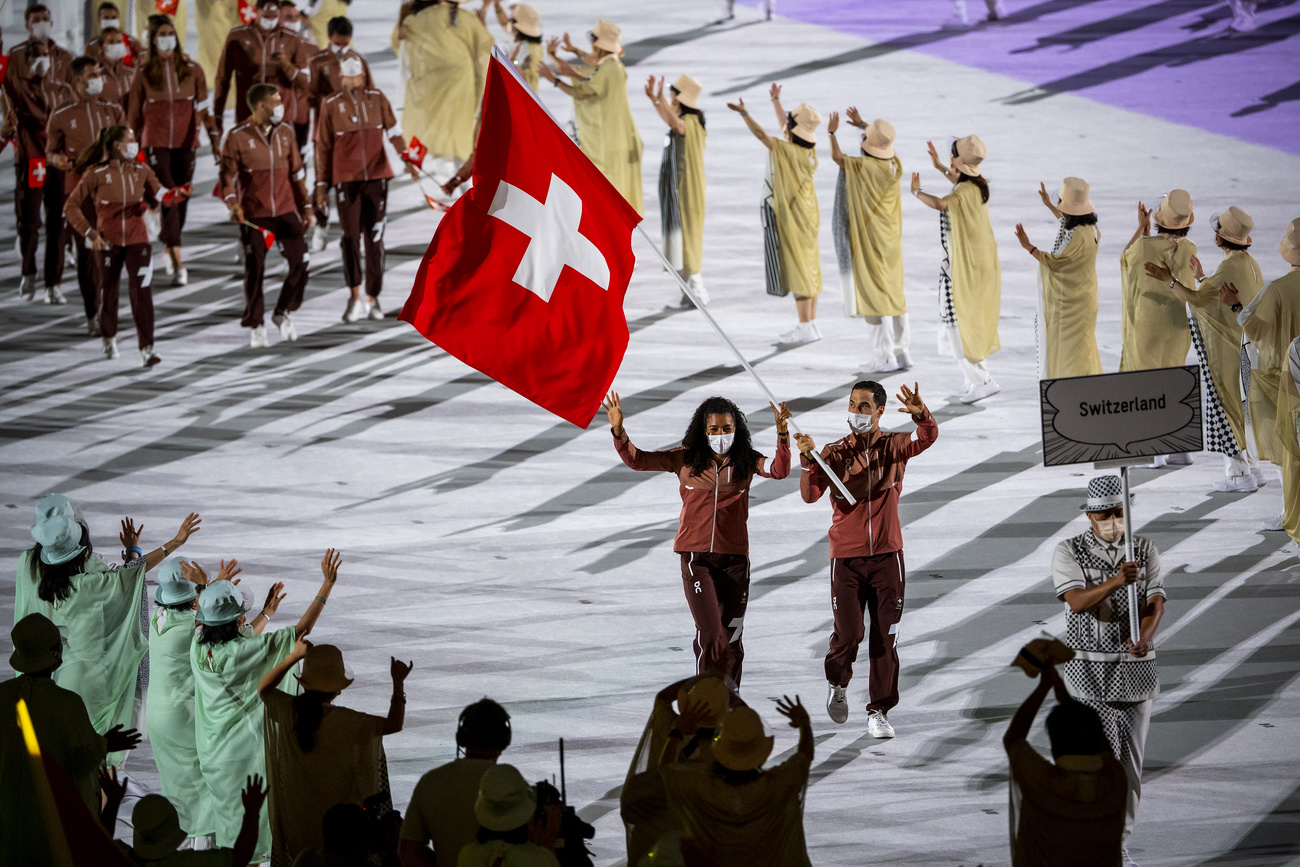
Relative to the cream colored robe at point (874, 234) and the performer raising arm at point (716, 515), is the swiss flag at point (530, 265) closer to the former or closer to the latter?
the performer raising arm at point (716, 515)

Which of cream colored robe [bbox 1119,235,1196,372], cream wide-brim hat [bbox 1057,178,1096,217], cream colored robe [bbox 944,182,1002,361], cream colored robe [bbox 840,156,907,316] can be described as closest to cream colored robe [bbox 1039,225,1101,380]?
cream wide-brim hat [bbox 1057,178,1096,217]

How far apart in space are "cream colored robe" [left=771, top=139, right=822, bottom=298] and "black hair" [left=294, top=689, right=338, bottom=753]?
867 cm

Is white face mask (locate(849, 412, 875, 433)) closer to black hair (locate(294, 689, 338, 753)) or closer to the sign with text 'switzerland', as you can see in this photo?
the sign with text 'switzerland'

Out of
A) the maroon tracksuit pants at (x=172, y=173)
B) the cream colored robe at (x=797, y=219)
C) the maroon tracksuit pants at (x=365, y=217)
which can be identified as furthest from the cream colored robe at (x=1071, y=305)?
the maroon tracksuit pants at (x=172, y=173)

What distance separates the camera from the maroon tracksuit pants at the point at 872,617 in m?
7.75

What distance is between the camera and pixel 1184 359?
11.4m

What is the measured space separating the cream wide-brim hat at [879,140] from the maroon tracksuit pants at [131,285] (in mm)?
5787

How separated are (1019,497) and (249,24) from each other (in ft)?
30.0

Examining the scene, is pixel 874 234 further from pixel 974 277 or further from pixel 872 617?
pixel 872 617

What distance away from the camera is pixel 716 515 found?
25.6 ft

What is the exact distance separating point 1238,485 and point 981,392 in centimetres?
232

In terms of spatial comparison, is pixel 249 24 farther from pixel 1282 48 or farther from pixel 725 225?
pixel 1282 48

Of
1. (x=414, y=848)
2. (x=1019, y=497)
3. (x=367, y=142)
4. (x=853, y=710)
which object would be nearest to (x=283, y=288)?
(x=367, y=142)

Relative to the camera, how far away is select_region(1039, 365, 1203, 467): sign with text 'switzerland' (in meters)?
7.14
